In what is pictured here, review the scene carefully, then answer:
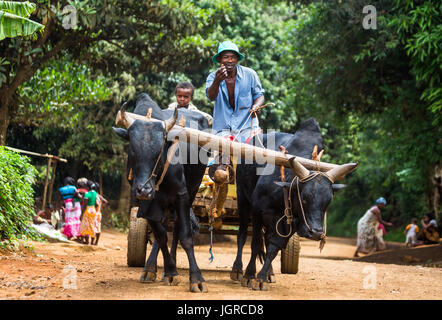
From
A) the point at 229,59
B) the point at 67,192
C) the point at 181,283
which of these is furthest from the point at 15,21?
the point at 67,192

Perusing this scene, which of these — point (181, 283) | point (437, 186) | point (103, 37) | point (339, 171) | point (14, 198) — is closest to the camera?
point (339, 171)

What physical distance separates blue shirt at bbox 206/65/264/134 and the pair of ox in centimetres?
36

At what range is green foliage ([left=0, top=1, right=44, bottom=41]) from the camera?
859 centimetres

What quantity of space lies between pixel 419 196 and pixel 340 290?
22958mm

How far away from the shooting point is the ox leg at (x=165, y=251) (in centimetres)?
636

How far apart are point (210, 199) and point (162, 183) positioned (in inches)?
76.4

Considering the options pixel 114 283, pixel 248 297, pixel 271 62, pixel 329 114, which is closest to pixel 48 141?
pixel 271 62

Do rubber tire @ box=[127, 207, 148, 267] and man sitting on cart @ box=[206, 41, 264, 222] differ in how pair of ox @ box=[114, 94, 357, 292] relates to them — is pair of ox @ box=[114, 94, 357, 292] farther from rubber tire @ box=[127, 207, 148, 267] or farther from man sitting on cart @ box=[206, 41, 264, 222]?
rubber tire @ box=[127, 207, 148, 267]

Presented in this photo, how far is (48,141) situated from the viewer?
71.7ft

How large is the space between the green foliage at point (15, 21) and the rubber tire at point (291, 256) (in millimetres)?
5220

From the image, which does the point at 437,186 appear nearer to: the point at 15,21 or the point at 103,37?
the point at 103,37

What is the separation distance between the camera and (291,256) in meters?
8.39

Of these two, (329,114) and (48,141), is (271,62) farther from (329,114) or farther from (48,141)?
(48,141)
